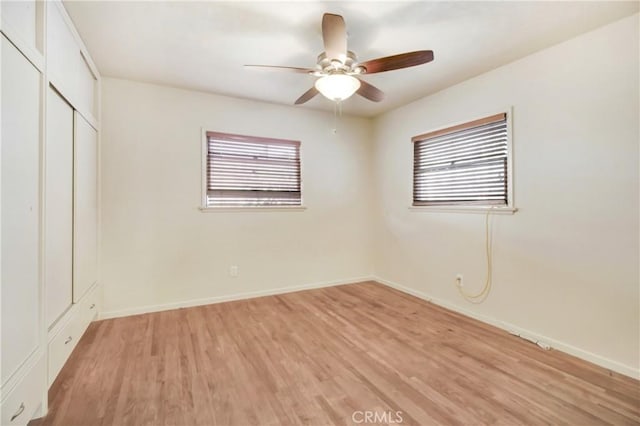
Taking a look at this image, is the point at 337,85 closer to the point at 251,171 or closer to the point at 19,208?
the point at 251,171

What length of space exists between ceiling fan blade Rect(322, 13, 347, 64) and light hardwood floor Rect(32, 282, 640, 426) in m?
2.18

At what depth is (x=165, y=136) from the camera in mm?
3227

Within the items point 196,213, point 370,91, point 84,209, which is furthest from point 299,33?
point 84,209

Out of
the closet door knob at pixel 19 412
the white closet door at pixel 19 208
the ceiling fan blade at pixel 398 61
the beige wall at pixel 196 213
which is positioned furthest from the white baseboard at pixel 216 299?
the ceiling fan blade at pixel 398 61

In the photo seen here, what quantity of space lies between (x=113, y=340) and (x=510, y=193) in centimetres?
374

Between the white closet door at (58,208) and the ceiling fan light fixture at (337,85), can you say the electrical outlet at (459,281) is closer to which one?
the ceiling fan light fixture at (337,85)

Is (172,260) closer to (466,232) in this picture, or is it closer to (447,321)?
(447,321)

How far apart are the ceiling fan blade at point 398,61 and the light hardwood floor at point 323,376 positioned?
2140 mm

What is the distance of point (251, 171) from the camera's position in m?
3.70

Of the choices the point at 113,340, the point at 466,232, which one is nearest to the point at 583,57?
the point at 466,232

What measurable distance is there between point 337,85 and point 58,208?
2.11 meters

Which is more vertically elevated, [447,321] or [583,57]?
[583,57]

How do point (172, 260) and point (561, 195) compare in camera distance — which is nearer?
point (561, 195)

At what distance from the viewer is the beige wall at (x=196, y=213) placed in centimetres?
304
